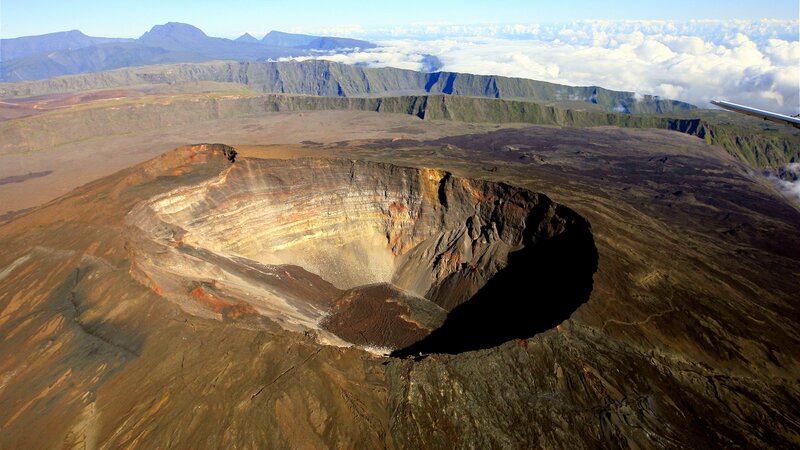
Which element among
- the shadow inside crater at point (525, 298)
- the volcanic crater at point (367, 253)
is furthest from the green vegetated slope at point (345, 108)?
the shadow inside crater at point (525, 298)

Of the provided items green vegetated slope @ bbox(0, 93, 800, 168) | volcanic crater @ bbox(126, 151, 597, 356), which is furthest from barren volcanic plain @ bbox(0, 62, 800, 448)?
green vegetated slope @ bbox(0, 93, 800, 168)

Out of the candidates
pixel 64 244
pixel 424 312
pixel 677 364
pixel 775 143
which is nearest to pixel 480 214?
pixel 424 312

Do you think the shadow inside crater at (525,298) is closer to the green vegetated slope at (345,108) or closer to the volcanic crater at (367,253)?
the volcanic crater at (367,253)

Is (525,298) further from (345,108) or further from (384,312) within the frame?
(345,108)

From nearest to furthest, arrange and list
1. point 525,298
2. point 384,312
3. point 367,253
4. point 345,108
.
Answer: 1. point 525,298
2. point 384,312
3. point 367,253
4. point 345,108

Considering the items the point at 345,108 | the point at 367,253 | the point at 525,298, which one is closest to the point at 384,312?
the point at 367,253

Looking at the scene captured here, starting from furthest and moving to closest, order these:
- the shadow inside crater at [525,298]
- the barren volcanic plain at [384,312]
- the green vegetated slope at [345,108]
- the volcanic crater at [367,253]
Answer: the green vegetated slope at [345,108], the volcanic crater at [367,253], the shadow inside crater at [525,298], the barren volcanic plain at [384,312]
